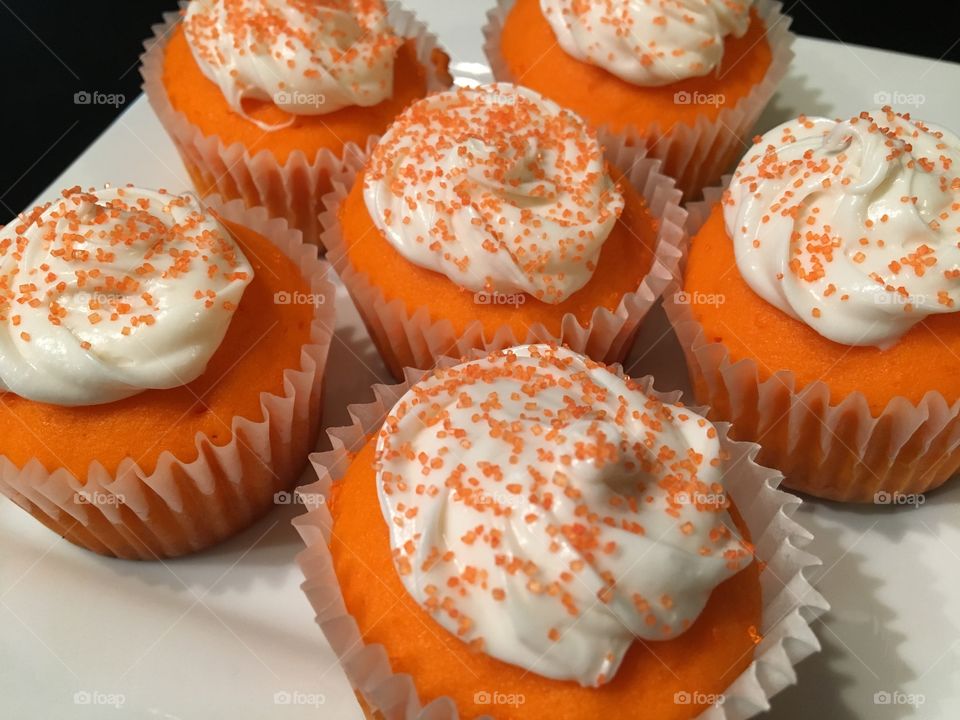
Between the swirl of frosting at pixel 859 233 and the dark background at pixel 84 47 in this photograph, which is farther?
the dark background at pixel 84 47

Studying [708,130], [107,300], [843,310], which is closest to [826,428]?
[843,310]

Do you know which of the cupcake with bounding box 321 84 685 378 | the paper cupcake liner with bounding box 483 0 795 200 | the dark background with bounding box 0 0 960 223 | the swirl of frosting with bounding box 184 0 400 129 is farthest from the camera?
the dark background with bounding box 0 0 960 223

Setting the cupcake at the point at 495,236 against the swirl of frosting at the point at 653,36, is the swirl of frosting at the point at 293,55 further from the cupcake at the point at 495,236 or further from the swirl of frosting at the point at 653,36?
the swirl of frosting at the point at 653,36

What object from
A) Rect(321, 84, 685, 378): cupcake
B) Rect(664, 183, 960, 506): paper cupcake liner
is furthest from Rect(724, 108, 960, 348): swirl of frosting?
Rect(321, 84, 685, 378): cupcake

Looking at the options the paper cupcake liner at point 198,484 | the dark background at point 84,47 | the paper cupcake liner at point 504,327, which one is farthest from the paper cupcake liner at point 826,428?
the dark background at point 84,47

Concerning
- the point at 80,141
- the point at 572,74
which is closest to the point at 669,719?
the point at 572,74

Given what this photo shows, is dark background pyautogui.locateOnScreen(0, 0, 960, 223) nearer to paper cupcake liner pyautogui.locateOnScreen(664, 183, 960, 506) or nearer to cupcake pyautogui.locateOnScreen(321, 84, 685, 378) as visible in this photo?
cupcake pyautogui.locateOnScreen(321, 84, 685, 378)
